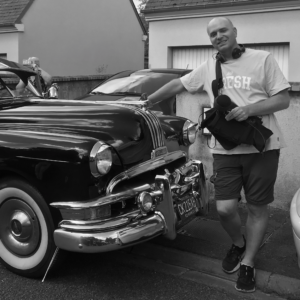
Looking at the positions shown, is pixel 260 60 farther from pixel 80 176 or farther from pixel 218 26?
pixel 80 176

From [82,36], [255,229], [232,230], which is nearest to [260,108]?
[255,229]

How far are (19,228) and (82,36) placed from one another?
13.9 metres

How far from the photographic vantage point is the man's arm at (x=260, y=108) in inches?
122

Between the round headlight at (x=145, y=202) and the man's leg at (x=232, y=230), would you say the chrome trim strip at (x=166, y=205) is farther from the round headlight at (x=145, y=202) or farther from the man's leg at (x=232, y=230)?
the man's leg at (x=232, y=230)

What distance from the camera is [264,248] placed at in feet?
13.0

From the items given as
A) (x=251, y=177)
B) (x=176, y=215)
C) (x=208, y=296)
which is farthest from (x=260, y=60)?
(x=208, y=296)

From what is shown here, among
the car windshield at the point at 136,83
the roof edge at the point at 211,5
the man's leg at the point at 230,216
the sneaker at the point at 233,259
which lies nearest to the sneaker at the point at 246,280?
the sneaker at the point at 233,259

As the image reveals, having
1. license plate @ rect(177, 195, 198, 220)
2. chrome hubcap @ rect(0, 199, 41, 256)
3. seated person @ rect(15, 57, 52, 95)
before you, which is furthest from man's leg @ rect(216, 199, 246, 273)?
seated person @ rect(15, 57, 52, 95)

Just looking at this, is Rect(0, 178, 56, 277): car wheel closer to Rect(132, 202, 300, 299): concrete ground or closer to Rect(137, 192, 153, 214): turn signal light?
Rect(137, 192, 153, 214): turn signal light

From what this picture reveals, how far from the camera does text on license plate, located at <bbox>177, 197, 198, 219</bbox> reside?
3.52 m

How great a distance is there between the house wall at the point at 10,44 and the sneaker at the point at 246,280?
12.1 metres

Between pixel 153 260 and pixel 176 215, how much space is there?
0.65 metres

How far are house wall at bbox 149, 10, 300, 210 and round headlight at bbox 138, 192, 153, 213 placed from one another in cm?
230

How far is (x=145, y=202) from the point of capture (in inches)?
127
